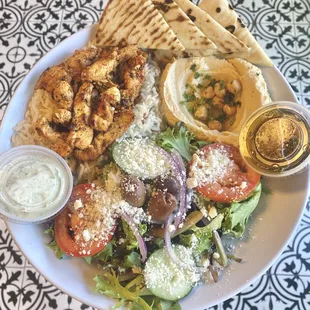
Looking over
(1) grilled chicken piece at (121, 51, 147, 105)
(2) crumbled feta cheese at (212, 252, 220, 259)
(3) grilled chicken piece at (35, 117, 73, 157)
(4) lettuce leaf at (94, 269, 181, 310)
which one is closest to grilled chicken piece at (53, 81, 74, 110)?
(3) grilled chicken piece at (35, 117, 73, 157)

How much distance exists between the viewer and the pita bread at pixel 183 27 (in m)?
2.18

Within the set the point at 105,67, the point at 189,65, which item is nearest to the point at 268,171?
the point at 189,65

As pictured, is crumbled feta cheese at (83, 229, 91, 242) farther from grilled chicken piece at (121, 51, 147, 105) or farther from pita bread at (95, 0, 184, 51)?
pita bread at (95, 0, 184, 51)

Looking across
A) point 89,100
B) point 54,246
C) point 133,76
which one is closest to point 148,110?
point 133,76

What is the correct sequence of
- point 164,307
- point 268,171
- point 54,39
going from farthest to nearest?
point 54,39, point 268,171, point 164,307

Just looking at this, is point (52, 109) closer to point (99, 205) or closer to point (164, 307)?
point (99, 205)

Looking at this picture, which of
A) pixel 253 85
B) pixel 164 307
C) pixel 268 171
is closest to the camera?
pixel 164 307

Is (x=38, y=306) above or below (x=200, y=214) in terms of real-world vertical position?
below

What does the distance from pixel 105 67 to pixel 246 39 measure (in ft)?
2.22

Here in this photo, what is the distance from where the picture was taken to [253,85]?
7.07ft

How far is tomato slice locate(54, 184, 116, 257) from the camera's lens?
1.92 metres

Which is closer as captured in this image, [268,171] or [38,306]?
[268,171]

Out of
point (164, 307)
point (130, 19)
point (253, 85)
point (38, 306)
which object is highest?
point (130, 19)

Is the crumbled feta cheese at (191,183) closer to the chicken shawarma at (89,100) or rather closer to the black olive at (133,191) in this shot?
the black olive at (133,191)
